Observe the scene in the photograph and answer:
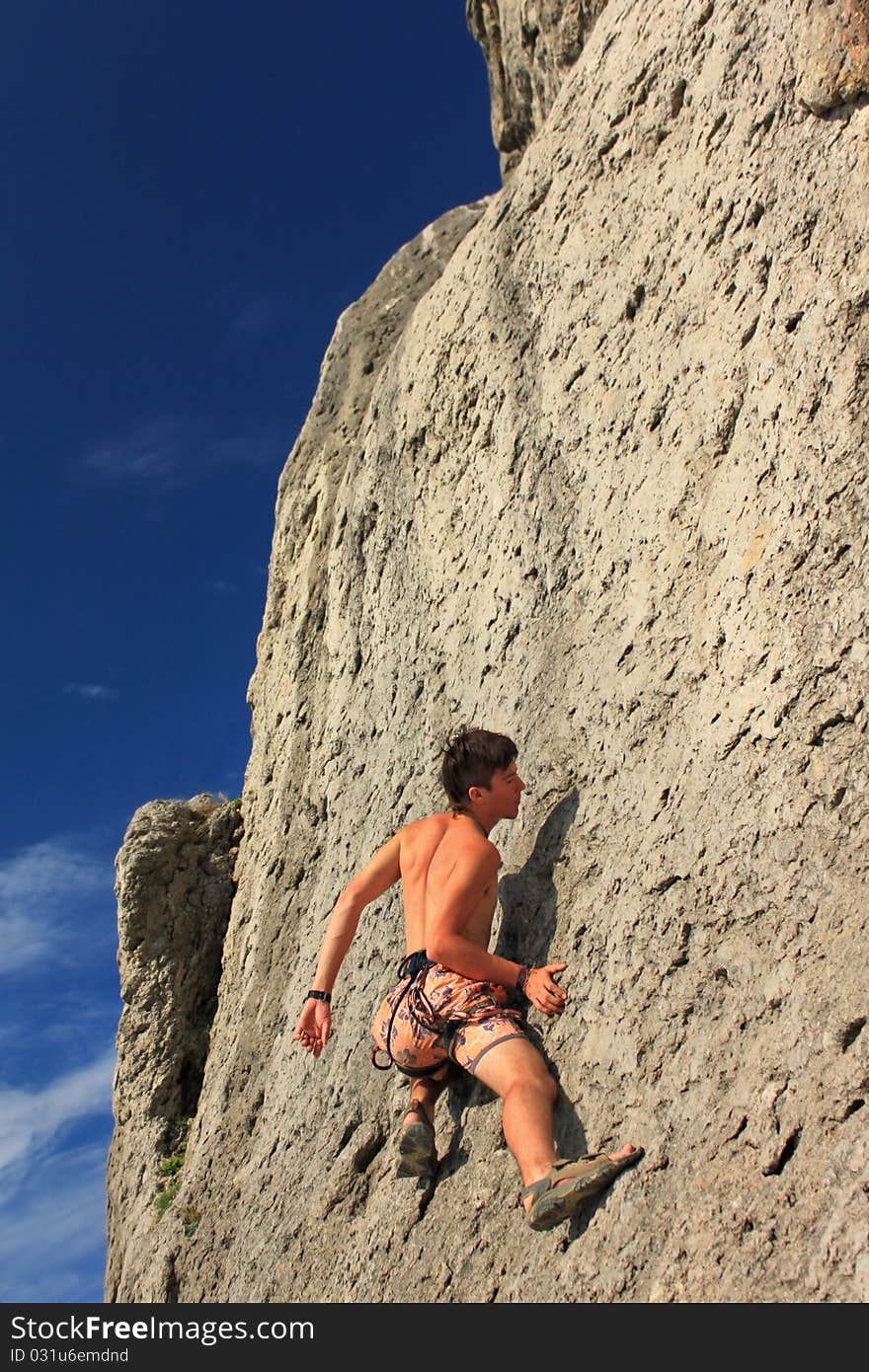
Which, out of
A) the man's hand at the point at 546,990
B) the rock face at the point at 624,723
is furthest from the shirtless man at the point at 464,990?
the rock face at the point at 624,723

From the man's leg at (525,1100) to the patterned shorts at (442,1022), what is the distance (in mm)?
49

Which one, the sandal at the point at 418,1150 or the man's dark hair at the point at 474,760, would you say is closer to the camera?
the sandal at the point at 418,1150

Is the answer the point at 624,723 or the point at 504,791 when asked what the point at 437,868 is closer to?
the point at 504,791

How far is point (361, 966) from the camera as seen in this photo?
204 inches

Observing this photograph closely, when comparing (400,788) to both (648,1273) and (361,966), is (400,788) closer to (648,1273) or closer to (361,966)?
(361,966)

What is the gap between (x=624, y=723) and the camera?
13.4ft

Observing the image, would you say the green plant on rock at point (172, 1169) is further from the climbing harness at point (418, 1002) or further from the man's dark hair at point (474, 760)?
the man's dark hair at point (474, 760)

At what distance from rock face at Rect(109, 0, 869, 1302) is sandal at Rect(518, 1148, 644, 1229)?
6 cm

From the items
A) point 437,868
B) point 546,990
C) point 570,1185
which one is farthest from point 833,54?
point 570,1185

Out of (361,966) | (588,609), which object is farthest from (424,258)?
(361,966)

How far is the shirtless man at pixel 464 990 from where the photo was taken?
125 inches

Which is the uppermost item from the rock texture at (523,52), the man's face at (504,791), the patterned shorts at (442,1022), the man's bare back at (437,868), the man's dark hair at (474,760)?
the rock texture at (523,52)

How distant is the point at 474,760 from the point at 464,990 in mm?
874
